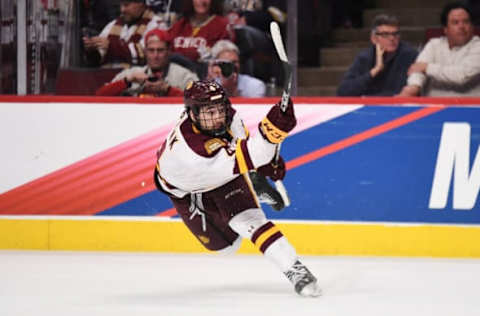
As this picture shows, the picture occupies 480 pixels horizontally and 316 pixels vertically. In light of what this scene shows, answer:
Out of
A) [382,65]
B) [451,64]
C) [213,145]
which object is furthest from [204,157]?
[451,64]

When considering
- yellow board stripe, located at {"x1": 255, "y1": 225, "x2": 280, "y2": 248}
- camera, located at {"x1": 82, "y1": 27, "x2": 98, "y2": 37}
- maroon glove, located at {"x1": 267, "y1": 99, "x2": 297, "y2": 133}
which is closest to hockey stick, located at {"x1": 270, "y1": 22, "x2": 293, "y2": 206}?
maroon glove, located at {"x1": 267, "y1": 99, "x2": 297, "y2": 133}

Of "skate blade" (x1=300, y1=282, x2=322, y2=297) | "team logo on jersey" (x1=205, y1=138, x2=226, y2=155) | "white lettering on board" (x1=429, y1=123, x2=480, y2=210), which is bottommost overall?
"skate blade" (x1=300, y1=282, x2=322, y2=297)

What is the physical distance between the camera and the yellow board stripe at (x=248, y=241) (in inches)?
212

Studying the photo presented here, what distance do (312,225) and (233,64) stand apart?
1.12 metres

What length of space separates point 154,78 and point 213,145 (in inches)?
76.7

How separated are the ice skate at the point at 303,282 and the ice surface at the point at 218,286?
36mm

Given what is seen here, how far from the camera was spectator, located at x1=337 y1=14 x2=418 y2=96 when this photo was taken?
5.71 meters

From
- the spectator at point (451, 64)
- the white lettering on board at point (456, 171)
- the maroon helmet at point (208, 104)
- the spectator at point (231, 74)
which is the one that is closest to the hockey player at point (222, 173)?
the maroon helmet at point (208, 104)

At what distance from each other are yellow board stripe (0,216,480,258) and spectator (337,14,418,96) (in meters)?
0.84

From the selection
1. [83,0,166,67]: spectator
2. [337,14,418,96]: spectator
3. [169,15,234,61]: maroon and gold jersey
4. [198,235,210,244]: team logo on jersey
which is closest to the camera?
[198,235,210,244]: team logo on jersey

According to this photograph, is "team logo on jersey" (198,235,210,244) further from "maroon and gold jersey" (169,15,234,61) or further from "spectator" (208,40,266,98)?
"maroon and gold jersey" (169,15,234,61)

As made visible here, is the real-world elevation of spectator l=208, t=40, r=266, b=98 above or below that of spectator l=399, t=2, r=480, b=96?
below

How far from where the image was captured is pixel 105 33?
6.30 m

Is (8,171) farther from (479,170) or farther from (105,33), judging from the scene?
(479,170)
